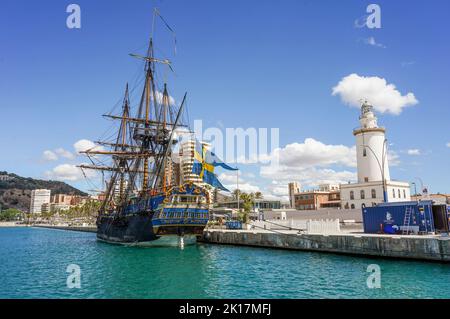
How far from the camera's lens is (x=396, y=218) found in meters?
38.3

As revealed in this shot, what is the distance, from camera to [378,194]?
2781 inches

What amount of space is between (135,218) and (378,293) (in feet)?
143

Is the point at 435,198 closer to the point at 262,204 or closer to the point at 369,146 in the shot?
the point at 369,146

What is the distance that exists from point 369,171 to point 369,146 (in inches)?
224

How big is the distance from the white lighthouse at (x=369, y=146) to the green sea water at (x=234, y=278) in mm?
44864

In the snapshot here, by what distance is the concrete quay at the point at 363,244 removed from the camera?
29.8m

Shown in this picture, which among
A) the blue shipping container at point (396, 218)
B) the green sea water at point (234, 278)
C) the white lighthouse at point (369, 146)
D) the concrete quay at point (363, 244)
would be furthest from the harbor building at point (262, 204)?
the green sea water at point (234, 278)

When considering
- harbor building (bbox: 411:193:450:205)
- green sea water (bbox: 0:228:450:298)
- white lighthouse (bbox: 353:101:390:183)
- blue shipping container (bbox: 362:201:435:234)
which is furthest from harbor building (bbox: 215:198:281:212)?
green sea water (bbox: 0:228:450:298)

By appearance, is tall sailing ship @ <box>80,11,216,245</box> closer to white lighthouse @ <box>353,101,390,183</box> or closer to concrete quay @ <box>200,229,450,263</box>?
concrete quay @ <box>200,229,450,263</box>

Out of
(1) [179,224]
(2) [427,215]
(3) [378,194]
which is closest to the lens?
(2) [427,215]

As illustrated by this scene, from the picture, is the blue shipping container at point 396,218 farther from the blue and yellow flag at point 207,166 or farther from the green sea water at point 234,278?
the blue and yellow flag at point 207,166

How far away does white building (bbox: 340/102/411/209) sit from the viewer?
7206 cm
